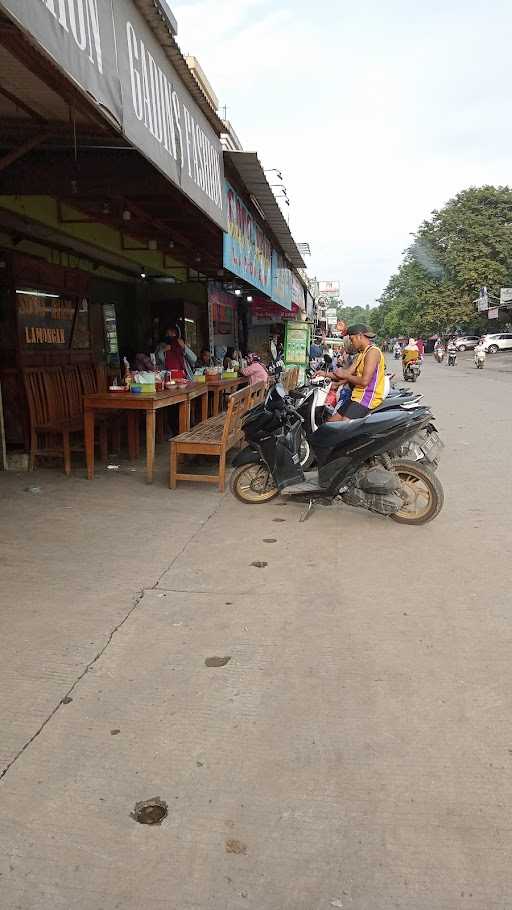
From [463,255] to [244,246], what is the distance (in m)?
47.3

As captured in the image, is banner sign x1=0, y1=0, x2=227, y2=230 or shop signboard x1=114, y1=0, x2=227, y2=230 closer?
banner sign x1=0, y1=0, x2=227, y2=230

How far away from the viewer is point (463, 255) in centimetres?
5053

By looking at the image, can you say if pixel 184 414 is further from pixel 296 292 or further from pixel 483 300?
pixel 483 300

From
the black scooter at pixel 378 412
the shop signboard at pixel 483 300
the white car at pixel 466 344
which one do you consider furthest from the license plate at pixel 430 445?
the white car at pixel 466 344

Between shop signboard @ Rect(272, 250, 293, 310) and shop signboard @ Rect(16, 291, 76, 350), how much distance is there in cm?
519

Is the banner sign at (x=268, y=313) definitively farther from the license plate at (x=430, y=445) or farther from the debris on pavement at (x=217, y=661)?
the debris on pavement at (x=217, y=661)

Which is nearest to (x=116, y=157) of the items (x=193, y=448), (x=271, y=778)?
(x=193, y=448)

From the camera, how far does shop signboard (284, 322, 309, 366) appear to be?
59.4 ft

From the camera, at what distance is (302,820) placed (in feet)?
6.66

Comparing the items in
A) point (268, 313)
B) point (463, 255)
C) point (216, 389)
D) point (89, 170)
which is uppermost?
point (463, 255)

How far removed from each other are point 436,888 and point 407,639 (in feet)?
4.87

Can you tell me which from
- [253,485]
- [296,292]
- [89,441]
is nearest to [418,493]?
[253,485]

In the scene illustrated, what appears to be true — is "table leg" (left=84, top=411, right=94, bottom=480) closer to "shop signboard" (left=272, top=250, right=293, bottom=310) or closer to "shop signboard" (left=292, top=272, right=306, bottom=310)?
"shop signboard" (left=272, top=250, right=293, bottom=310)

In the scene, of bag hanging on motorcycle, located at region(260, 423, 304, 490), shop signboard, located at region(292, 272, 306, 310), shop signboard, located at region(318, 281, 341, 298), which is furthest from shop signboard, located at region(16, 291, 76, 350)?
shop signboard, located at region(318, 281, 341, 298)
